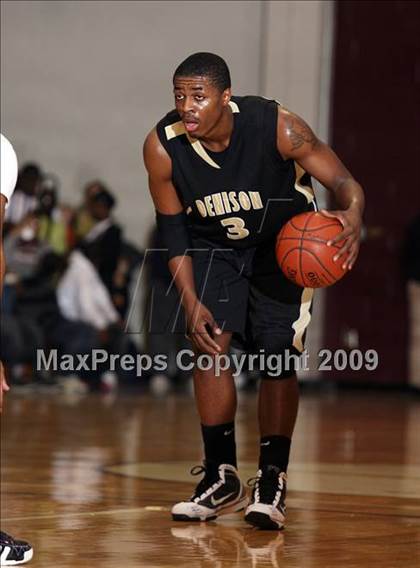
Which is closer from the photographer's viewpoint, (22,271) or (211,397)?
(211,397)

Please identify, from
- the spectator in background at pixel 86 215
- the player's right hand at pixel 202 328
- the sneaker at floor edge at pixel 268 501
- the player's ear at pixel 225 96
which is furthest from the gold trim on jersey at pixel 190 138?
the spectator in background at pixel 86 215

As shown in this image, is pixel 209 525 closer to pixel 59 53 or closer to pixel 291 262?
pixel 291 262

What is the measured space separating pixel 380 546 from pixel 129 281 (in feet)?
26.7

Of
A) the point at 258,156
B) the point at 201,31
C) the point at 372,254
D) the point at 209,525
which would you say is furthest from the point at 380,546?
the point at 372,254

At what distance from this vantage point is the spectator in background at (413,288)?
12031mm

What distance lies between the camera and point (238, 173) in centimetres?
471

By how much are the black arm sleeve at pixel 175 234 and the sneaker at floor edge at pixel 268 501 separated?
2.42 feet

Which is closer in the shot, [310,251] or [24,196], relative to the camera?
[310,251]

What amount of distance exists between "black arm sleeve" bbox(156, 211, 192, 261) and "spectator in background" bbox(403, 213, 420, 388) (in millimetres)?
7356

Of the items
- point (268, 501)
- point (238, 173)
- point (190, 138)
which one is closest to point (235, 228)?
point (238, 173)

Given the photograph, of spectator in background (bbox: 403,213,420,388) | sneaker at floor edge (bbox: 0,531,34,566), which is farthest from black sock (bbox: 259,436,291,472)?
spectator in background (bbox: 403,213,420,388)

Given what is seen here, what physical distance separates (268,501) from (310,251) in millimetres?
775

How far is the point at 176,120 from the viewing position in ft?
15.6

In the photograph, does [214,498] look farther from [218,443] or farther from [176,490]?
[176,490]
